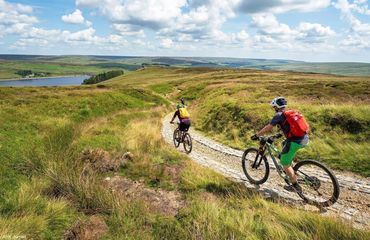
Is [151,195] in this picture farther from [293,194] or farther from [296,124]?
[296,124]

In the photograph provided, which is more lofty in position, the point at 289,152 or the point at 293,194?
the point at 289,152

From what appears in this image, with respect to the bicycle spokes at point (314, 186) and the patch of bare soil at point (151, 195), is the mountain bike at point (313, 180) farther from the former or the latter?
the patch of bare soil at point (151, 195)

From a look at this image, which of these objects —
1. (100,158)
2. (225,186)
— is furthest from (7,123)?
(225,186)

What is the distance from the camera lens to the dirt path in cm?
867

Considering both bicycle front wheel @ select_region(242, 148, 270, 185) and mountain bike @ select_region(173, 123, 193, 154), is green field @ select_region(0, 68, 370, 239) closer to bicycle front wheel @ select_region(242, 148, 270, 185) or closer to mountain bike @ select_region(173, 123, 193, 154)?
bicycle front wheel @ select_region(242, 148, 270, 185)

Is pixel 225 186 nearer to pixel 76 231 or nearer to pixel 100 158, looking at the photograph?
pixel 76 231

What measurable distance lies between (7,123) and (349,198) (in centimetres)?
2062

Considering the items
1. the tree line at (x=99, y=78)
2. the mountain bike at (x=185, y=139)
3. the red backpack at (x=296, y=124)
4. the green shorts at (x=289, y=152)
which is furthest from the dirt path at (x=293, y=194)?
the tree line at (x=99, y=78)

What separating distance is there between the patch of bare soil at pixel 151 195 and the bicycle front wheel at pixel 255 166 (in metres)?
3.06

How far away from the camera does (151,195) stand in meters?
10.6

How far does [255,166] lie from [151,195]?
13.2 ft

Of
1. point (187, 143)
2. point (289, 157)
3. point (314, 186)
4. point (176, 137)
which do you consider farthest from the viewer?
point (176, 137)

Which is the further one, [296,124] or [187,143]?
[187,143]

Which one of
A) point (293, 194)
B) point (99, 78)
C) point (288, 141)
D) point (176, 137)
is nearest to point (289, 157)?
point (288, 141)
